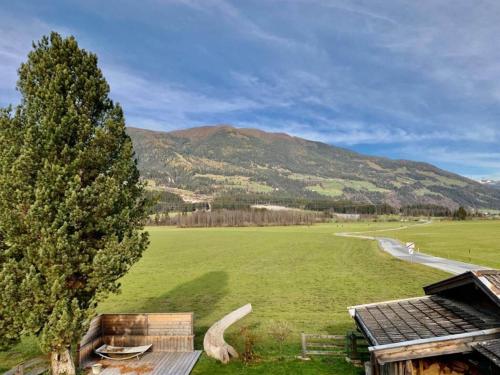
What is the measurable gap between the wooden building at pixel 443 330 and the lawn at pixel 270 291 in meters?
4.72

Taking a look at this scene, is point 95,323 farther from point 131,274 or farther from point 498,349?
point 131,274

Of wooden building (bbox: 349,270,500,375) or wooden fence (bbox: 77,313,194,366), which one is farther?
wooden fence (bbox: 77,313,194,366)

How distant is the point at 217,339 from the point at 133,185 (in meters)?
9.11

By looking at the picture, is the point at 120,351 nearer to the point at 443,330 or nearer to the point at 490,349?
the point at 443,330

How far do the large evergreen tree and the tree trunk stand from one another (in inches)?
1.4

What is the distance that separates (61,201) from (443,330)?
1285 centimetres

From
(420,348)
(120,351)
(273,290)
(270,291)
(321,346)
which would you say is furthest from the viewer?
(273,290)

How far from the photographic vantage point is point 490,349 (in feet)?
29.1

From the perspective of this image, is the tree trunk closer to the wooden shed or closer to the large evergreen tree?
the large evergreen tree

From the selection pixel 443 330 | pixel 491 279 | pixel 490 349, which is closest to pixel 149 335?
pixel 443 330

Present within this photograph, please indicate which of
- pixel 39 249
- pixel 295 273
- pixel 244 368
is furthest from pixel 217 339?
pixel 295 273

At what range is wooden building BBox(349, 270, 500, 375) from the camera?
952 cm

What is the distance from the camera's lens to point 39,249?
11.5 m

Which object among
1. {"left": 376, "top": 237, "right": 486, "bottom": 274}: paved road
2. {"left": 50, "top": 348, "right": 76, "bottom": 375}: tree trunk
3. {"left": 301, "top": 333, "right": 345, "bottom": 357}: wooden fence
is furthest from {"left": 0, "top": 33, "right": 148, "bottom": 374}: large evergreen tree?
{"left": 376, "top": 237, "right": 486, "bottom": 274}: paved road
